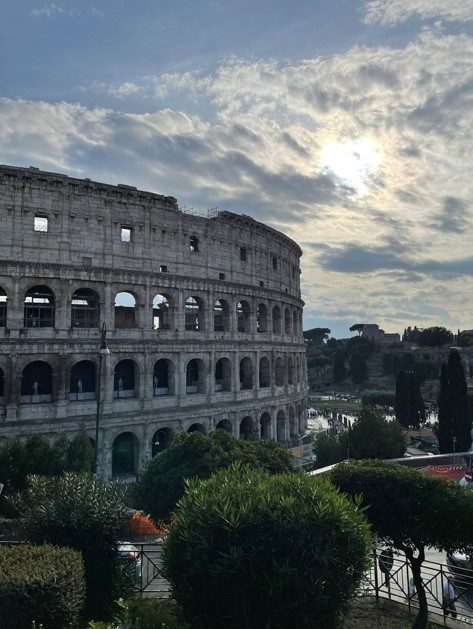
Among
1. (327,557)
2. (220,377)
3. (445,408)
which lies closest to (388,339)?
(445,408)

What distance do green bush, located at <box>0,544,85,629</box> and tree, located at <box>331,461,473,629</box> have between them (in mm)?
6323

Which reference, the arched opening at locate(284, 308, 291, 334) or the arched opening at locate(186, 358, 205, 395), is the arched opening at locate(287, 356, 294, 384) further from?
the arched opening at locate(186, 358, 205, 395)

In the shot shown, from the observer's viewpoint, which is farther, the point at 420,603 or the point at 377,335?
the point at 377,335

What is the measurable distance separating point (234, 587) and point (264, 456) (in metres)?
10.1

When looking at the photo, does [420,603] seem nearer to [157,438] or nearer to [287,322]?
[157,438]

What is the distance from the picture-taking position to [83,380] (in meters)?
28.2

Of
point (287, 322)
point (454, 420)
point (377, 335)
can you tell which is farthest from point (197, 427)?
point (377, 335)

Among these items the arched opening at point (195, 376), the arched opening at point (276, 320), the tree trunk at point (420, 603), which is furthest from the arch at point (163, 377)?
the tree trunk at point (420, 603)

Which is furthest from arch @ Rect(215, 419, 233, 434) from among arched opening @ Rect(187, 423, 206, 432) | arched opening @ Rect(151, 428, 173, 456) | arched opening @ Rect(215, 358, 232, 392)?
arched opening @ Rect(151, 428, 173, 456)

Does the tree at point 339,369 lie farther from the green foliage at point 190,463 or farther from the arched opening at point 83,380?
the green foliage at point 190,463

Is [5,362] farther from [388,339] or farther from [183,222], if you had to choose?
[388,339]

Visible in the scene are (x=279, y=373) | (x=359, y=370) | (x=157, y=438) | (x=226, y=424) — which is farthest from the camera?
(x=359, y=370)

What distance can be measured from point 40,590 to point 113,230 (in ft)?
73.2

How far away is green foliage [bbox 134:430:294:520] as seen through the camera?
17.0 meters
